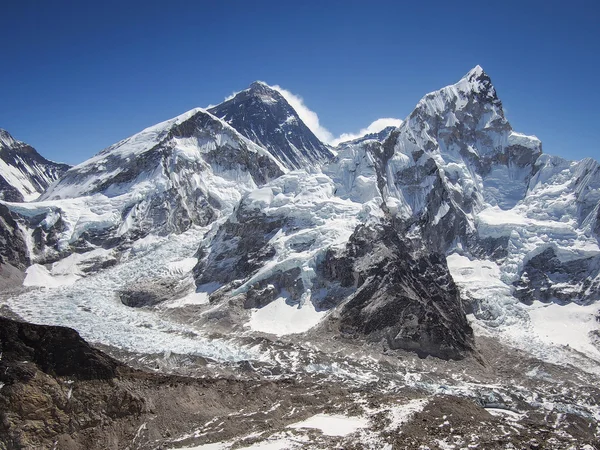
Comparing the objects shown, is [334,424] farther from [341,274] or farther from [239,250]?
[239,250]

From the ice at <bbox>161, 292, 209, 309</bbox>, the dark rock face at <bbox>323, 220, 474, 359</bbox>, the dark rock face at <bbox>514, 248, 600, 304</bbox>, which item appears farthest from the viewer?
the dark rock face at <bbox>514, 248, 600, 304</bbox>

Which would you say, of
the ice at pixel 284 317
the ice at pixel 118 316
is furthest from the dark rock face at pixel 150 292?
the ice at pixel 284 317

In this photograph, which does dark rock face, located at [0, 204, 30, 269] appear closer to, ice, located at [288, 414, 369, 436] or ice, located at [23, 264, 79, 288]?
ice, located at [23, 264, 79, 288]

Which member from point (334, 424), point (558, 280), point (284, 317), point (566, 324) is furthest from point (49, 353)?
point (558, 280)

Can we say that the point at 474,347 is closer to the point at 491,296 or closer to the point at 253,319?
the point at 491,296

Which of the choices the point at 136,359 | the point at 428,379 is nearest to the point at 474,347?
the point at 428,379

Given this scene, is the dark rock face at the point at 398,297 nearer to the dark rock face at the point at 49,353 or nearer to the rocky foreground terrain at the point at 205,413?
the rocky foreground terrain at the point at 205,413

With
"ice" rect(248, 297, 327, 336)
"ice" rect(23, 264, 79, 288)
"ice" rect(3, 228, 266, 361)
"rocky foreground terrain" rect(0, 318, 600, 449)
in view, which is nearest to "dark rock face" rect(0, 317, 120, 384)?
"rocky foreground terrain" rect(0, 318, 600, 449)
